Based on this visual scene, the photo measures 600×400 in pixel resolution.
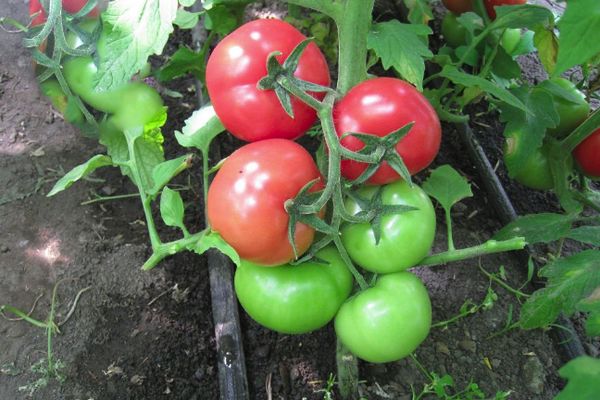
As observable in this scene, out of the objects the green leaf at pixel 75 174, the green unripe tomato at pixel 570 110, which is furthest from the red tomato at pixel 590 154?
the green leaf at pixel 75 174

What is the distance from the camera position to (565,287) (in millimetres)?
829

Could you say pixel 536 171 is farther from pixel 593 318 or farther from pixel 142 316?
pixel 142 316

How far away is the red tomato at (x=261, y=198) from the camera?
718 millimetres

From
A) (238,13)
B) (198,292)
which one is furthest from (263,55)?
(198,292)

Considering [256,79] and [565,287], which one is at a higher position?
[256,79]

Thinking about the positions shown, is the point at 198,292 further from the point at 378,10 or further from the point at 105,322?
the point at 378,10

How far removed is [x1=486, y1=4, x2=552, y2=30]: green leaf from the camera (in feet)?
3.07

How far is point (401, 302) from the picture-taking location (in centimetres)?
79

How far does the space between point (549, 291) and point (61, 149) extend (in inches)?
39.1

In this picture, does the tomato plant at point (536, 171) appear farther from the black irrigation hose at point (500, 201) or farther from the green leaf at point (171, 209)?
the green leaf at point (171, 209)

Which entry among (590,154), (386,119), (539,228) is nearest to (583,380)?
(386,119)

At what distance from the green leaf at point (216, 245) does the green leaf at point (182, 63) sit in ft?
1.44

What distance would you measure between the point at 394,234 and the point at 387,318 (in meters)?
0.12

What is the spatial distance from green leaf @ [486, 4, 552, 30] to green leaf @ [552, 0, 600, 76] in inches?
17.1
